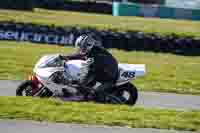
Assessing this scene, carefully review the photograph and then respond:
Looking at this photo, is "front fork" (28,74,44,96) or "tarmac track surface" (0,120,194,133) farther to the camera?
"front fork" (28,74,44,96)

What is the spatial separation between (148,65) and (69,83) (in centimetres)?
857

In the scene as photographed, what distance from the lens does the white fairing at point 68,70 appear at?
12.3 m

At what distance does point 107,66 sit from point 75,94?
0.88m

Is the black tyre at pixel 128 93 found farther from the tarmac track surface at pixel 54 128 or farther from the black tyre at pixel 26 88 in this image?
the tarmac track surface at pixel 54 128

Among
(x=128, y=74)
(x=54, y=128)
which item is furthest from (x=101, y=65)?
(x=54, y=128)

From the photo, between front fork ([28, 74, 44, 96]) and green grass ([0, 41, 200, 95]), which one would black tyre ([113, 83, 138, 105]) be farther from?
green grass ([0, 41, 200, 95])

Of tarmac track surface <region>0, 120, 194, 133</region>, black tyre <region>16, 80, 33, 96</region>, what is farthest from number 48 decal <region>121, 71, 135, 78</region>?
tarmac track surface <region>0, 120, 194, 133</region>

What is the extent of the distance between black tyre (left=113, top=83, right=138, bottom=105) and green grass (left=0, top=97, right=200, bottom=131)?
1.42 metres

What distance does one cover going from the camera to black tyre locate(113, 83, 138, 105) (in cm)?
Result: 1240

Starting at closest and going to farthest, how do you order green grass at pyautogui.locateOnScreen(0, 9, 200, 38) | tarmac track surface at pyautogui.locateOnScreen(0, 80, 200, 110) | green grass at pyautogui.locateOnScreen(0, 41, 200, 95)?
tarmac track surface at pyautogui.locateOnScreen(0, 80, 200, 110), green grass at pyautogui.locateOnScreen(0, 41, 200, 95), green grass at pyautogui.locateOnScreen(0, 9, 200, 38)

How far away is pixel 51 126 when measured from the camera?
9375 mm

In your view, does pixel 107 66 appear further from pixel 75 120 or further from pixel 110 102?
pixel 75 120

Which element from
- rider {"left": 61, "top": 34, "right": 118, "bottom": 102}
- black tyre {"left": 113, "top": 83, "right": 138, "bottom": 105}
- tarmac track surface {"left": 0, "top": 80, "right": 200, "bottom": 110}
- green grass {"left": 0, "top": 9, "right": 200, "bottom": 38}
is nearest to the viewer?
rider {"left": 61, "top": 34, "right": 118, "bottom": 102}

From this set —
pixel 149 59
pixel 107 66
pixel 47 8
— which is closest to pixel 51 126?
pixel 107 66
